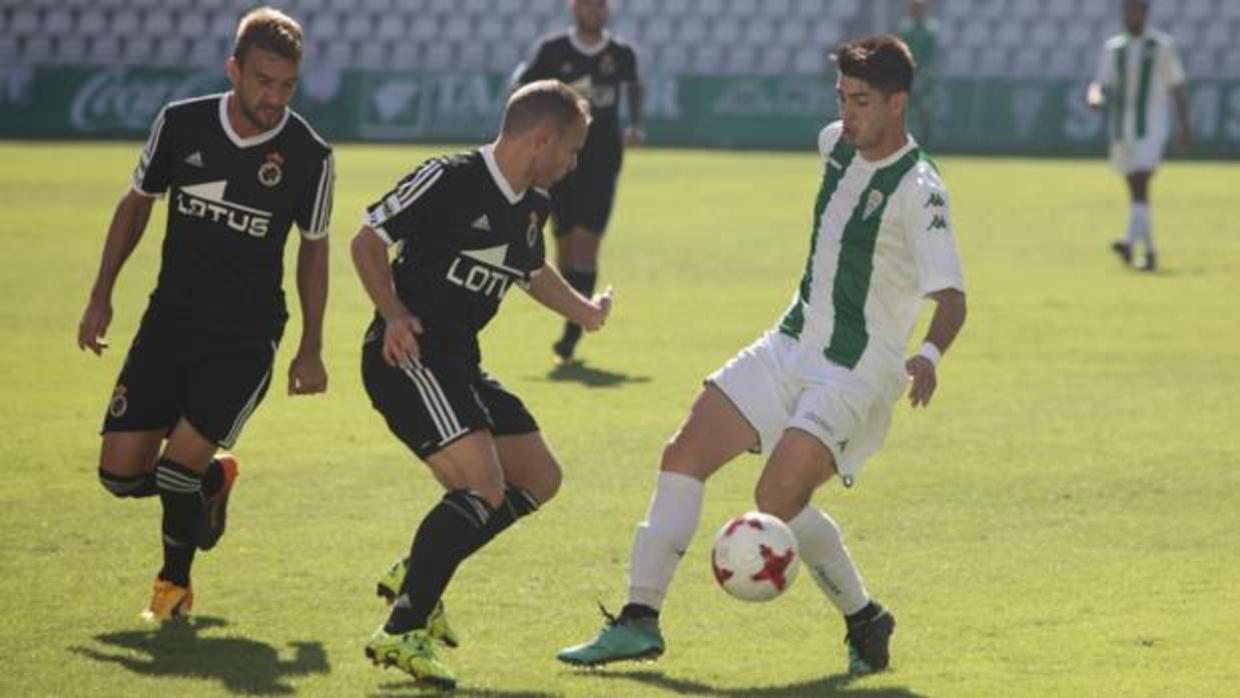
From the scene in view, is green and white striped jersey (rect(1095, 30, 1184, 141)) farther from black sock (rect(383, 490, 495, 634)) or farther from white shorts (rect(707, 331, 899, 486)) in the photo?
black sock (rect(383, 490, 495, 634))

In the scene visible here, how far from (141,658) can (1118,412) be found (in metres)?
7.41

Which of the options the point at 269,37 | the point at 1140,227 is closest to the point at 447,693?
the point at 269,37

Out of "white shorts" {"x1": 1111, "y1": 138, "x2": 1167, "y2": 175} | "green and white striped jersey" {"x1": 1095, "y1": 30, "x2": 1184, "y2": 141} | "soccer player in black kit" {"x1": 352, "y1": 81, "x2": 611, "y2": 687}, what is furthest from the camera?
"green and white striped jersey" {"x1": 1095, "y1": 30, "x2": 1184, "y2": 141}

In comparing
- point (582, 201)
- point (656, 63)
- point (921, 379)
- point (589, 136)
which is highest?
point (921, 379)

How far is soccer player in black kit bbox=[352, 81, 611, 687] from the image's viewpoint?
743 centimetres

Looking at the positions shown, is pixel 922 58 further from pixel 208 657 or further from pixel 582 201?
pixel 208 657

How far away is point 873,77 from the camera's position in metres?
7.64

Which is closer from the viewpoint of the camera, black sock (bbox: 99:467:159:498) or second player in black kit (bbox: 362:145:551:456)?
second player in black kit (bbox: 362:145:551:456)

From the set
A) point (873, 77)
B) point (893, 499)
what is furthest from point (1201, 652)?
point (893, 499)

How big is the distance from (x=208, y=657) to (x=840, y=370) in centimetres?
210

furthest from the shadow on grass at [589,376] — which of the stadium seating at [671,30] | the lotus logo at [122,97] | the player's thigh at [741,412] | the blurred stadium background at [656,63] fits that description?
the stadium seating at [671,30]

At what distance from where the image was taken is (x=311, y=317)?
8.34 metres

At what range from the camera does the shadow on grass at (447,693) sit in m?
7.21

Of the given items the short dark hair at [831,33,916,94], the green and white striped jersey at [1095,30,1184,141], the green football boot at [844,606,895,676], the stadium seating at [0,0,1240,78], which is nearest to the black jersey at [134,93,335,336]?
the short dark hair at [831,33,916,94]
